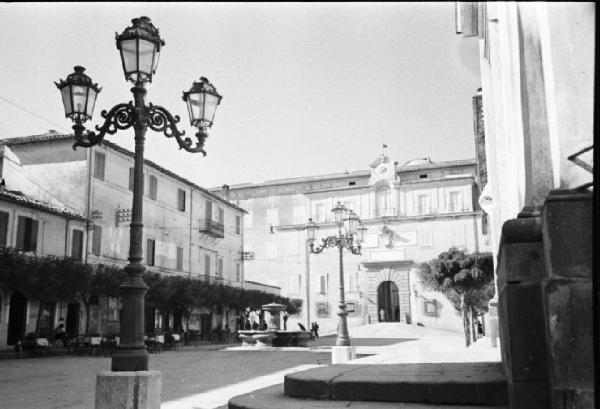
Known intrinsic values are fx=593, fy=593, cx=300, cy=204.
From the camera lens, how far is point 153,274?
1138 inches

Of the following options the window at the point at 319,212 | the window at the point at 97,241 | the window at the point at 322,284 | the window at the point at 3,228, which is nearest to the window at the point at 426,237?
the window at the point at 322,284

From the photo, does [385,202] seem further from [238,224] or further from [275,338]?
[275,338]

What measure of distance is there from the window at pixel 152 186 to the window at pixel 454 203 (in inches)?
883

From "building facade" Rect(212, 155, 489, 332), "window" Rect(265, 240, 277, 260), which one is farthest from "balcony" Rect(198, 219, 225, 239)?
"window" Rect(265, 240, 277, 260)

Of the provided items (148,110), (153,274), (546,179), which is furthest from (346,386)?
(153,274)

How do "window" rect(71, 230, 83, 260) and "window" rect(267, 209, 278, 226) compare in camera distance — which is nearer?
"window" rect(71, 230, 83, 260)

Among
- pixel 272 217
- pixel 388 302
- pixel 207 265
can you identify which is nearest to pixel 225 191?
pixel 272 217

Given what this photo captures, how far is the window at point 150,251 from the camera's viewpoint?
3170 centimetres

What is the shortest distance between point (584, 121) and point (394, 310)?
45270mm

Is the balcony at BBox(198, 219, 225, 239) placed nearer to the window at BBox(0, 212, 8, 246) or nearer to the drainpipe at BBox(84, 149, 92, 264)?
the drainpipe at BBox(84, 149, 92, 264)

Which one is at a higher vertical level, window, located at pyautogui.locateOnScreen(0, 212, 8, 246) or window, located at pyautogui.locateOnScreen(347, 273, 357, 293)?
window, located at pyautogui.locateOnScreen(0, 212, 8, 246)

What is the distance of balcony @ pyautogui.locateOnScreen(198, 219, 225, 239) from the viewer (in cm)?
3753

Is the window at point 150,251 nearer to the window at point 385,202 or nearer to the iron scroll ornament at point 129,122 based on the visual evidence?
the window at point 385,202

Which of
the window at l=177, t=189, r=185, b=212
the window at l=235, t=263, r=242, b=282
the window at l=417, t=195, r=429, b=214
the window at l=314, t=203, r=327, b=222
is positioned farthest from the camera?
the window at l=314, t=203, r=327, b=222
